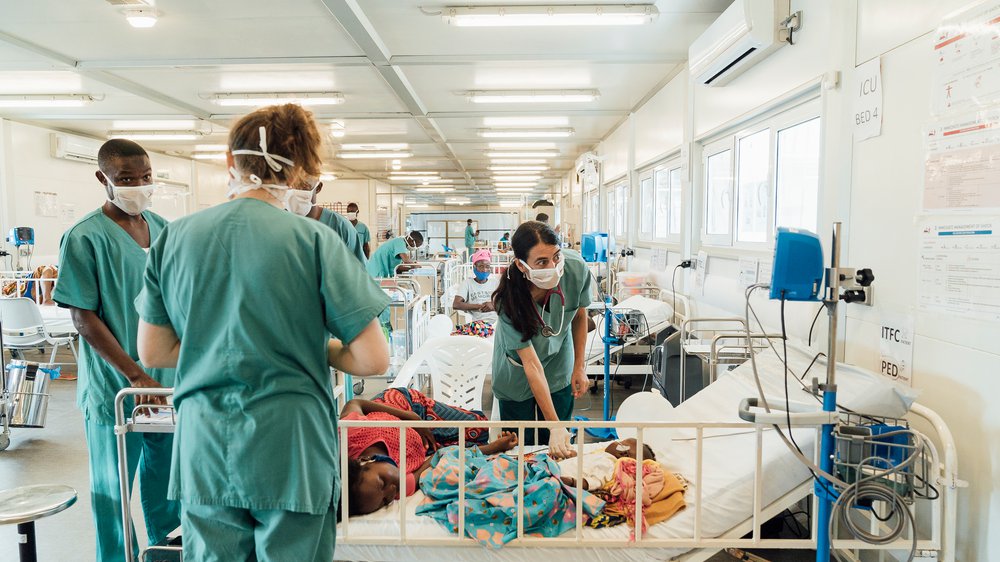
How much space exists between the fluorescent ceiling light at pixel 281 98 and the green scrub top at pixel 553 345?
14.9 ft

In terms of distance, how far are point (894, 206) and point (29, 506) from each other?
10.8ft

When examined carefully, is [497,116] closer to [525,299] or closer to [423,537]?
[525,299]

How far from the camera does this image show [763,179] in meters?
3.91

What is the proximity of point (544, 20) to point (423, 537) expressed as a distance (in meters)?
3.38

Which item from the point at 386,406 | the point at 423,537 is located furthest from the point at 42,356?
the point at 423,537

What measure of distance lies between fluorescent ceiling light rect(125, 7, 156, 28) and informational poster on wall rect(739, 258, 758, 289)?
4.28m

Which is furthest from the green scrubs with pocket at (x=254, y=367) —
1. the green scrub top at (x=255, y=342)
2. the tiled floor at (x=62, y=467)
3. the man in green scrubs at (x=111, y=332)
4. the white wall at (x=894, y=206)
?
the tiled floor at (x=62, y=467)

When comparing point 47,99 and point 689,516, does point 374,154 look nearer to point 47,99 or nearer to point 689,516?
point 47,99

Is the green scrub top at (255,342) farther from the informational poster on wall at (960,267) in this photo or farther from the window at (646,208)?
the window at (646,208)

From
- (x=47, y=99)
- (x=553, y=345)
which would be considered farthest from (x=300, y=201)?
(x=47, y=99)

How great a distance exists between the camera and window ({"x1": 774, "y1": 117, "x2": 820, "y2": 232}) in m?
3.12

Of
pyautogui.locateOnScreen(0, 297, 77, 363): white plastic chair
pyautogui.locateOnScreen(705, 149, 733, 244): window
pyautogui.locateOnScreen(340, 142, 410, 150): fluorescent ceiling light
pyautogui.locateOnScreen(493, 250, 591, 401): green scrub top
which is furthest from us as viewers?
pyautogui.locateOnScreen(340, 142, 410, 150): fluorescent ceiling light

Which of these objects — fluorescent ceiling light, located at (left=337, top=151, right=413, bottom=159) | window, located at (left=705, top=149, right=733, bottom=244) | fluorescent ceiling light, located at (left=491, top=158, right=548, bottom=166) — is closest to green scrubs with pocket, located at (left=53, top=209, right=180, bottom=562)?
window, located at (left=705, top=149, right=733, bottom=244)

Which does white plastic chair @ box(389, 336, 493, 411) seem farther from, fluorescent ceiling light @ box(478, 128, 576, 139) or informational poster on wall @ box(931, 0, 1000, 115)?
fluorescent ceiling light @ box(478, 128, 576, 139)
